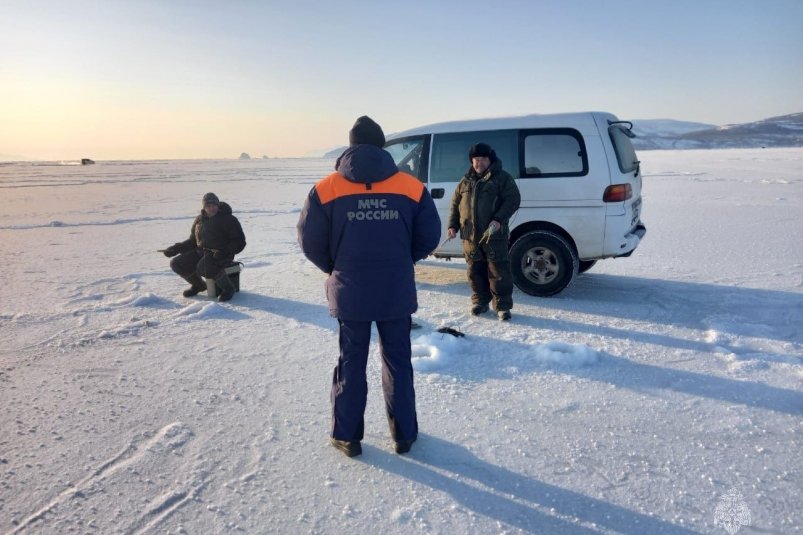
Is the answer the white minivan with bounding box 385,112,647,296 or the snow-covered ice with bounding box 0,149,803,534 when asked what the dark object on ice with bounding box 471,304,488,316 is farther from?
the white minivan with bounding box 385,112,647,296

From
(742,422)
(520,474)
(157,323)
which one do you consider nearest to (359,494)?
(520,474)

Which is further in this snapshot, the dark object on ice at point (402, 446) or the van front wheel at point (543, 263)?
the van front wheel at point (543, 263)

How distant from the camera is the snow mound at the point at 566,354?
433cm

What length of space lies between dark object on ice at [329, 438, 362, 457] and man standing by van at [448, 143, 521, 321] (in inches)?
108

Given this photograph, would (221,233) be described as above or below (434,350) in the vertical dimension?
above

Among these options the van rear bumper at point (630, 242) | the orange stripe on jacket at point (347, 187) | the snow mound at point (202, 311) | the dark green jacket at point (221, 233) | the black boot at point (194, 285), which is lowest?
the snow mound at point (202, 311)

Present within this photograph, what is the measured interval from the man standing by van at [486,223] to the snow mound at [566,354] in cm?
93

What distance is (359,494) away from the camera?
108 inches

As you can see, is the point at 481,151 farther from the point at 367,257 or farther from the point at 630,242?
the point at 367,257

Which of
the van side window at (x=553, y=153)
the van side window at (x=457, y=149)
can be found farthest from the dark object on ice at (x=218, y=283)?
the van side window at (x=553, y=153)

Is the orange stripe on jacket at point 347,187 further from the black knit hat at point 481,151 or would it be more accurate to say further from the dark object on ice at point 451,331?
the black knit hat at point 481,151

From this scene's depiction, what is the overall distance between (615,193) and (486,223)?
1.58 m

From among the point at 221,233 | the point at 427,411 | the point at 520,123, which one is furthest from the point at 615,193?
the point at 221,233

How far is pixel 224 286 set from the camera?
6.25 m
